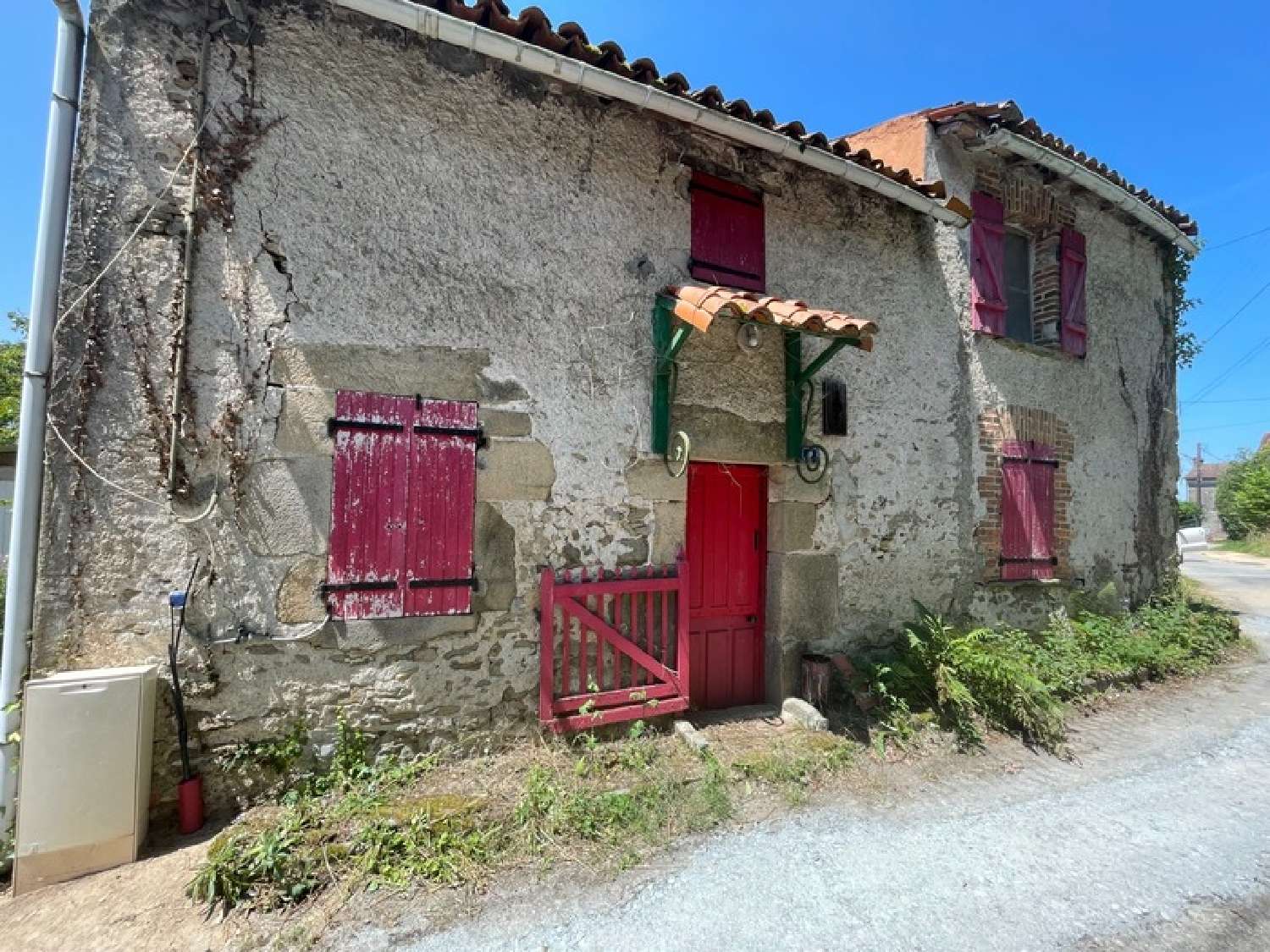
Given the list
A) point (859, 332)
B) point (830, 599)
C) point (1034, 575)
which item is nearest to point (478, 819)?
point (830, 599)

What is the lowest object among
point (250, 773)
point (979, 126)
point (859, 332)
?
point (250, 773)

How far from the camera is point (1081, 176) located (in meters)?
6.17

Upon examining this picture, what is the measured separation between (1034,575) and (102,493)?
7.55m

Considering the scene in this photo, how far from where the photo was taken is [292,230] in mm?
3422

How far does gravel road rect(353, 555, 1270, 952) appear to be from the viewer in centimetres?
241

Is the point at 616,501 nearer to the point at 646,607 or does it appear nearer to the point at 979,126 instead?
the point at 646,607

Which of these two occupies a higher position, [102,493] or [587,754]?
[102,493]

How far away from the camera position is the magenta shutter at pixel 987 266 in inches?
234

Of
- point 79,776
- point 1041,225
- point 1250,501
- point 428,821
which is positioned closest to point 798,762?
point 428,821

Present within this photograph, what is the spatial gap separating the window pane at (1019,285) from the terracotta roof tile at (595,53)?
11.2 ft

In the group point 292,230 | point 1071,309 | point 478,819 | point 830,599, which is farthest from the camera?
point 1071,309

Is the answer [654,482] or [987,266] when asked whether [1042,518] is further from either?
[654,482]

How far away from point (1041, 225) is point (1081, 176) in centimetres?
55

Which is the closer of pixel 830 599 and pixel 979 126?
pixel 830 599
